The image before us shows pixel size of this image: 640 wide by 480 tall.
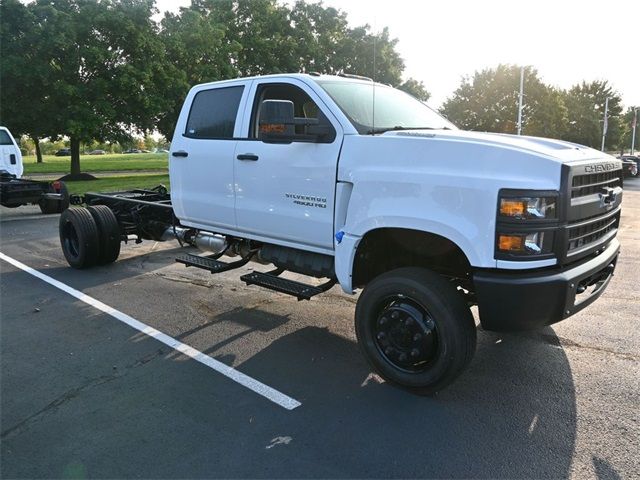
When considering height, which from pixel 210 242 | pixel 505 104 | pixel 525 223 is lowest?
pixel 210 242

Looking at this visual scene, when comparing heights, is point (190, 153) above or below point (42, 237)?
above

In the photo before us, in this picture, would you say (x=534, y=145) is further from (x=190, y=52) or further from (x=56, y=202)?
(x=190, y=52)

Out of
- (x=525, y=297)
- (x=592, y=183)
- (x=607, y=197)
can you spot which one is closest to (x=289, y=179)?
(x=525, y=297)

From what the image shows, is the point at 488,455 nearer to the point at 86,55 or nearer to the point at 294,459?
the point at 294,459

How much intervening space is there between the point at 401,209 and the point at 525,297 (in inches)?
38.1

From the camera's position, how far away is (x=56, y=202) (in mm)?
12672

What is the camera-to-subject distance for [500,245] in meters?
3.14

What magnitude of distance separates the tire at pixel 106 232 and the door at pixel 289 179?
10.0 feet

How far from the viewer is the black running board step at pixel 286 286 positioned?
4316mm

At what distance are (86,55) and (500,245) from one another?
23.1 meters

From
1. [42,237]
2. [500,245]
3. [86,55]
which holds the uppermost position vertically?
[86,55]

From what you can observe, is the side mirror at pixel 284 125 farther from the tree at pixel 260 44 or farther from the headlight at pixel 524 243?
the tree at pixel 260 44

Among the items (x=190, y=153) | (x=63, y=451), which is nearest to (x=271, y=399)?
(x=63, y=451)

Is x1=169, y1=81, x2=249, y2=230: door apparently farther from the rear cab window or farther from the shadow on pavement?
the rear cab window
